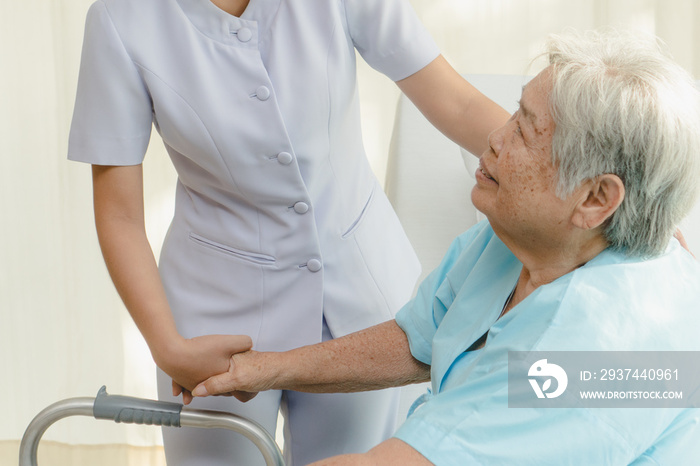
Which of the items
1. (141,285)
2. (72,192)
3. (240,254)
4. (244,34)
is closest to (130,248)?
(141,285)

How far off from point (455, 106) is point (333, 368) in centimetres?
53

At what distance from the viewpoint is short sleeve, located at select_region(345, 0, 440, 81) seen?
4.53 feet

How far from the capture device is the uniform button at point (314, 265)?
1.40 m

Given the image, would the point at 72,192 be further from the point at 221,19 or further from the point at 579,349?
the point at 579,349

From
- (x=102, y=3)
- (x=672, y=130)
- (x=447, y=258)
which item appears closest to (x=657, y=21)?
(x=447, y=258)

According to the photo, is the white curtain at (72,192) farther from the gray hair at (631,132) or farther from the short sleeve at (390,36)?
the gray hair at (631,132)

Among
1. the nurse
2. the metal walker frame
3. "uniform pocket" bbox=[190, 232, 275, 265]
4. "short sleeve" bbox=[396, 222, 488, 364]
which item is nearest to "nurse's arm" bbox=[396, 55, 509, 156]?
the nurse

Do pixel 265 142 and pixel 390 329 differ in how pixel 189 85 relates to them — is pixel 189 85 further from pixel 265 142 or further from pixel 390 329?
pixel 390 329

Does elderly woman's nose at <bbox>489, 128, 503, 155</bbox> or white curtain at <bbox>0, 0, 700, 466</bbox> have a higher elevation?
elderly woman's nose at <bbox>489, 128, 503, 155</bbox>

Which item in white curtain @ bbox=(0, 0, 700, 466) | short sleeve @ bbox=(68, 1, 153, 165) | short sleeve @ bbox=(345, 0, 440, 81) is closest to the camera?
short sleeve @ bbox=(68, 1, 153, 165)

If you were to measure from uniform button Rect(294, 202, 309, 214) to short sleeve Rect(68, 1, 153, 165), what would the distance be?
0.28 metres

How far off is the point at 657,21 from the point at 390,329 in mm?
1949

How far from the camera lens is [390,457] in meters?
1.06

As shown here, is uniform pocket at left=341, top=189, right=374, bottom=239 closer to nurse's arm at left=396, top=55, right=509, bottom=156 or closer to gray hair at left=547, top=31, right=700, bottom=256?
nurse's arm at left=396, top=55, right=509, bottom=156
